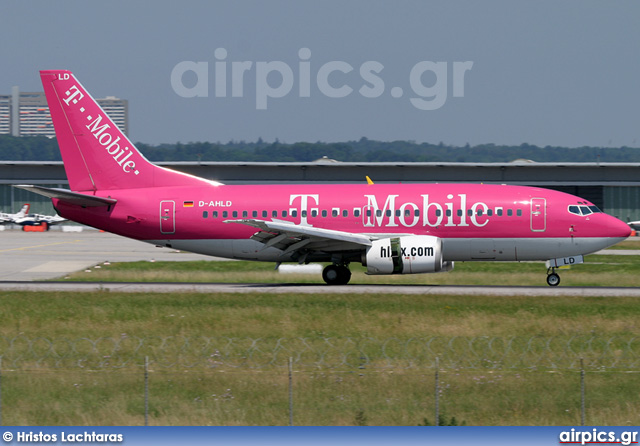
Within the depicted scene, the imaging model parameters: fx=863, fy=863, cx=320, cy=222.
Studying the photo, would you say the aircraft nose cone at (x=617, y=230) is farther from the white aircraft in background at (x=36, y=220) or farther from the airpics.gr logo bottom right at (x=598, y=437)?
the white aircraft in background at (x=36, y=220)

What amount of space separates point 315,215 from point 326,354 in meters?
16.3

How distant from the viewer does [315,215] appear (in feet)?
123

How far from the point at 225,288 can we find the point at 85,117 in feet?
34.9

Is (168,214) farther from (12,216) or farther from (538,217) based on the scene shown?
(12,216)

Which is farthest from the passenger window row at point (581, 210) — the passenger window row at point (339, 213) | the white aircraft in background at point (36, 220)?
the white aircraft in background at point (36, 220)

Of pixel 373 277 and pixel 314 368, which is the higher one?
pixel 373 277

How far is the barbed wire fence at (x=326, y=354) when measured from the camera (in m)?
19.9

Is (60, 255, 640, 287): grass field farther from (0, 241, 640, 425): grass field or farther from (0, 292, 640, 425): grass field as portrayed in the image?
(0, 292, 640, 425): grass field

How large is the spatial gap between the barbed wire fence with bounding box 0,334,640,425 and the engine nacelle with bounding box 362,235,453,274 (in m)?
10.8

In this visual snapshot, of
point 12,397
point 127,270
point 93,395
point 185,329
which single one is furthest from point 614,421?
point 127,270

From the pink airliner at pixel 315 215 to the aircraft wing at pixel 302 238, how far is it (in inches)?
2.1

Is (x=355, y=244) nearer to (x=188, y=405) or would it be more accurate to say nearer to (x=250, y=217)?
(x=250, y=217)

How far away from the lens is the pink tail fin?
129ft

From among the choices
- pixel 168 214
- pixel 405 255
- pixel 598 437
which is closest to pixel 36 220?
pixel 168 214
